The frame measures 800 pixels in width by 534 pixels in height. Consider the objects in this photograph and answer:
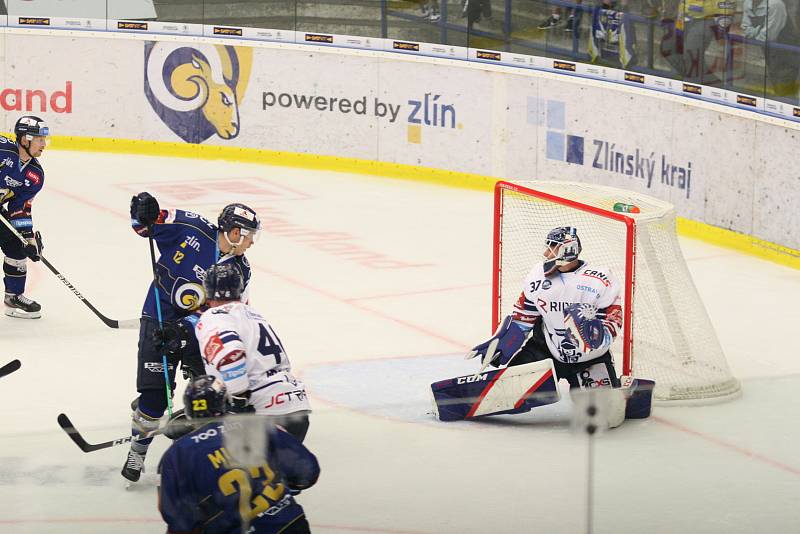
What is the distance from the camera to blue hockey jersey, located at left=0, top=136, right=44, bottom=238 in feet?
27.3

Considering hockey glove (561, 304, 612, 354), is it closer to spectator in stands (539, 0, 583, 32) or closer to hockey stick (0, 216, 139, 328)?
hockey stick (0, 216, 139, 328)

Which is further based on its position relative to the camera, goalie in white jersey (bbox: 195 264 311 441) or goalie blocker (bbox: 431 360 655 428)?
goalie blocker (bbox: 431 360 655 428)

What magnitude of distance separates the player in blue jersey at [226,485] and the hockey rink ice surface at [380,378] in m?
0.08

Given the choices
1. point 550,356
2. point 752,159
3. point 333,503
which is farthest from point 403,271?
point 333,503

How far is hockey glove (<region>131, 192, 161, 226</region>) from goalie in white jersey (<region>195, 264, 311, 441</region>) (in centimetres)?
112

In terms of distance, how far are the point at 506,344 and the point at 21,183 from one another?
10.6ft

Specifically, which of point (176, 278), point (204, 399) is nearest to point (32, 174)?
point (176, 278)

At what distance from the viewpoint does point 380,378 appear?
24.4ft

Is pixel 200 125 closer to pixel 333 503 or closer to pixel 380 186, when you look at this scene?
pixel 380 186

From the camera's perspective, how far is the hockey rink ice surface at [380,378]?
367 cm

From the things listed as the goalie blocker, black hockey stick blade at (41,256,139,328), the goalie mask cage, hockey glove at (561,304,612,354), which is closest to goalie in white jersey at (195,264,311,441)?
the goalie blocker

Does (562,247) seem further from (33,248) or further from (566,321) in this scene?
(33,248)

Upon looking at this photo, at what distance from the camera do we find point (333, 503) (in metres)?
3.84

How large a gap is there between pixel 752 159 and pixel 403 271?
2.69 meters
